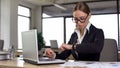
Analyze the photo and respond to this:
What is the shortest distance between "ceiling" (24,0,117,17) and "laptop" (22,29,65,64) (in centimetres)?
701

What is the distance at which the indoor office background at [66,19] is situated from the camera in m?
9.07

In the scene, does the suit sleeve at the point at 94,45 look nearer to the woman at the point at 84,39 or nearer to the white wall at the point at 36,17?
the woman at the point at 84,39

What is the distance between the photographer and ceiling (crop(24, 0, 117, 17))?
914 centimetres

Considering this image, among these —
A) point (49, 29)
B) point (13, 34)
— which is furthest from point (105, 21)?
point (13, 34)

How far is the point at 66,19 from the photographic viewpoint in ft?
32.9

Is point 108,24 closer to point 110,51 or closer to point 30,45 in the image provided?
point 110,51

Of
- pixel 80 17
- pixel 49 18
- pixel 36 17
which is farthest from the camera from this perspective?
pixel 36 17

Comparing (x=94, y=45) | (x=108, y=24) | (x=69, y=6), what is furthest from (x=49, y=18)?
(x=94, y=45)

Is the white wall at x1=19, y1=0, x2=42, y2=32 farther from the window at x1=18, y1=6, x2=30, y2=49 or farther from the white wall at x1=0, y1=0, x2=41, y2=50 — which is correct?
the white wall at x1=0, y1=0, x2=41, y2=50

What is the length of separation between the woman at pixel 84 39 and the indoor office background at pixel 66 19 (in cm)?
663

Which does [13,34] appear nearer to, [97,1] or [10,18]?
[10,18]

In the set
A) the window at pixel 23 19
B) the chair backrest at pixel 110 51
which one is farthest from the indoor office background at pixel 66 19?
the chair backrest at pixel 110 51

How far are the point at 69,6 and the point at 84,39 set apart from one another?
26.8 feet

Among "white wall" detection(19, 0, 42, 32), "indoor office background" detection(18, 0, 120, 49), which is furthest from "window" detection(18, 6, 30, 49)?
"white wall" detection(19, 0, 42, 32)
